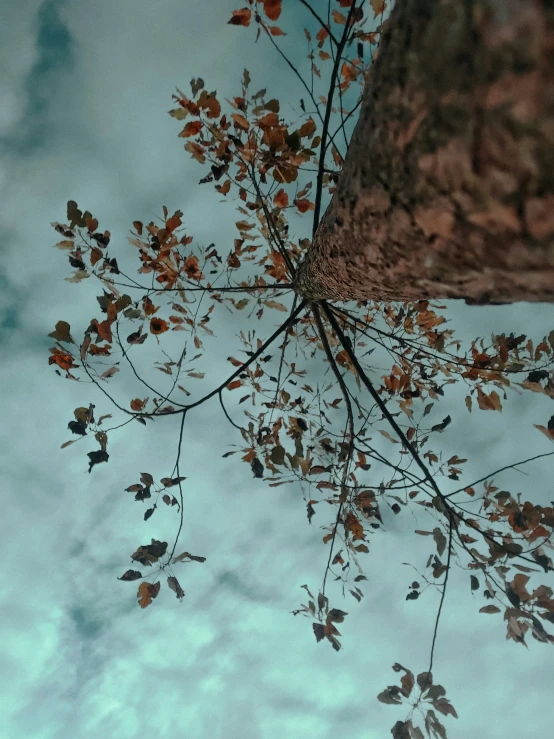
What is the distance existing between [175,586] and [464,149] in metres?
1.63

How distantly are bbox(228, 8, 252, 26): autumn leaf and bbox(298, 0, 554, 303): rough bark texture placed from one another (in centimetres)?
95

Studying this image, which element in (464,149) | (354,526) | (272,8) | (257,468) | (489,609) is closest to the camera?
(464,149)

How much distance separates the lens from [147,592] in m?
1.59

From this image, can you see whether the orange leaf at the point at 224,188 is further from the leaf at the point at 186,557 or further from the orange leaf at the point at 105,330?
the leaf at the point at 186,557

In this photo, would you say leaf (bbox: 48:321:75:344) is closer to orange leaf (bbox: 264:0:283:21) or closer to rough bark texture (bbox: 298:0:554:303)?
rough bark texture (bbox: 298:0:554:303)

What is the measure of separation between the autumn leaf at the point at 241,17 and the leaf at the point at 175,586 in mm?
1972

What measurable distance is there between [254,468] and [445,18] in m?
1.65

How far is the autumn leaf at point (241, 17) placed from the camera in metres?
1.31

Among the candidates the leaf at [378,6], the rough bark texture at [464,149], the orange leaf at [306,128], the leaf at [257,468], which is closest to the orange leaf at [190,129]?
the orange leaf at [306,128]

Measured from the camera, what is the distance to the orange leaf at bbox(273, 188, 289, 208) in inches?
72.5

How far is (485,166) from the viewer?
41 cm

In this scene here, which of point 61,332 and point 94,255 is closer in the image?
point 61,332

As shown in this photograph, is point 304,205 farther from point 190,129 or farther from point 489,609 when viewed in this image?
point 489,609

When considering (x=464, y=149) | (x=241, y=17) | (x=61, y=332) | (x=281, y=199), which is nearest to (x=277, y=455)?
(x=61, y=332)
